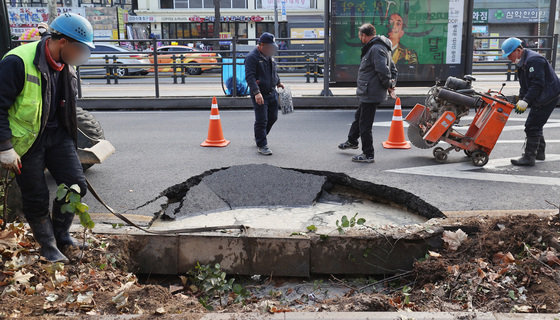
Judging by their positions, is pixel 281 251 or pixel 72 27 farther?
pixel 281 251

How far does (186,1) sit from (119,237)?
45.3 m

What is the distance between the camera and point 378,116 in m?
11.2

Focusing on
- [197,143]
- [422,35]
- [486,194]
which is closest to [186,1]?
[422,35]

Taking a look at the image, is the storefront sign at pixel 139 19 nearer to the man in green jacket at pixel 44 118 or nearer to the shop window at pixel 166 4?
the shop window at pixel 166 4

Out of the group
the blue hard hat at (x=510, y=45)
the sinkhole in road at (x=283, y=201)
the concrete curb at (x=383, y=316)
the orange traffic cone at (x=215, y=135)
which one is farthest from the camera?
the orange traffic cone at (x=215, y=135)

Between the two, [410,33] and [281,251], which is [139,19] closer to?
[410,33]

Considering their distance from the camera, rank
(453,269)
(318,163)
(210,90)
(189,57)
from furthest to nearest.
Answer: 1. (189,57)
2. (210,90)
3. (318,163)
4. (453,269)

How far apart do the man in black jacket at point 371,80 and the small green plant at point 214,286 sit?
346cm

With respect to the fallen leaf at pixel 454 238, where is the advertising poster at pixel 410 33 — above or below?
above

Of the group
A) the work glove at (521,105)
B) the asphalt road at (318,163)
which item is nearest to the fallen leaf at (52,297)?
the asphalt road at (318,163)

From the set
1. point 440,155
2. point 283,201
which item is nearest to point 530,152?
point 440,155

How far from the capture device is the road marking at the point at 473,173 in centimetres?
600

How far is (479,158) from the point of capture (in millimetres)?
6680

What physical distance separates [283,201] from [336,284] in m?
1.34
